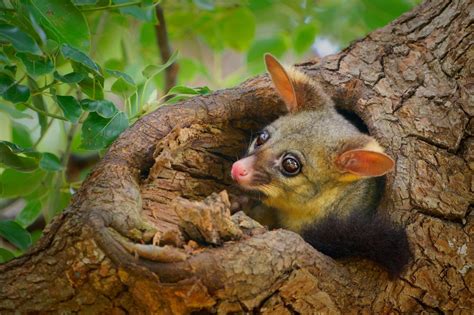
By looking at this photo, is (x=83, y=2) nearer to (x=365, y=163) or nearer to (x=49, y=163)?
(x=49, y=163)

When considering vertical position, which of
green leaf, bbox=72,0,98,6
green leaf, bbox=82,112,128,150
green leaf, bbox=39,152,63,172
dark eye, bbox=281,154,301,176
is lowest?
dark eye, bbox=281,154,301,176

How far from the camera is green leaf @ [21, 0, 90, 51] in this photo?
7.35 ft

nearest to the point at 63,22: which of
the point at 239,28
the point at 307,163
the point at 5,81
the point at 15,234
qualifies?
the point at 5,81

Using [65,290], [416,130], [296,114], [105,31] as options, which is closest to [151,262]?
[65,290]

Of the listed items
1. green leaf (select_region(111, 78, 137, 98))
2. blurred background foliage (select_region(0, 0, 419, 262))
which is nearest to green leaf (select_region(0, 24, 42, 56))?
blurred background foliage (select_region(0, 0, 419, 262))

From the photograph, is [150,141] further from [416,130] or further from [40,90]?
[416,130]

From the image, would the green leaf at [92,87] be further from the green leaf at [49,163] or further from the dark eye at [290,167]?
the dark eye at [290,167]

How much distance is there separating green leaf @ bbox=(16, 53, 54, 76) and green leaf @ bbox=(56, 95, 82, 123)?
0.16 meters

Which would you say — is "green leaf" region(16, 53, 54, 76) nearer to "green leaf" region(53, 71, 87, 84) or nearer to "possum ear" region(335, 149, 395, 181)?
"green leaf" region(53, 71, 87, 84)

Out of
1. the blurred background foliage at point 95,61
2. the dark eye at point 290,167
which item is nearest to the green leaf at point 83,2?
the blurred background foliage at point 95,61

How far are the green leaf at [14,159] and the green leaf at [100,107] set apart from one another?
0.30 meters

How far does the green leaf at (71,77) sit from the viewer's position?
2.36 m

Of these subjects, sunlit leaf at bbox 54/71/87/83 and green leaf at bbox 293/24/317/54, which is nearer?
sunlit leaf at bbox 54/71/87/83

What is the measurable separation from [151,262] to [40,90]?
0.93m
